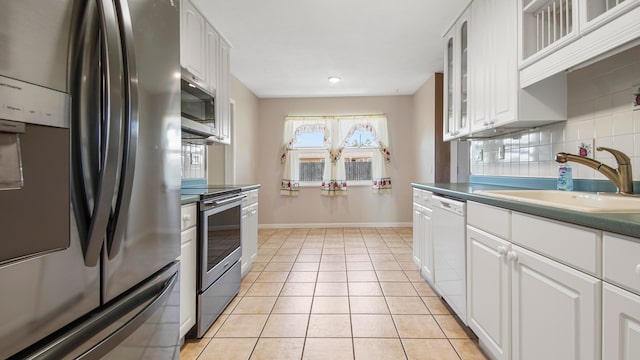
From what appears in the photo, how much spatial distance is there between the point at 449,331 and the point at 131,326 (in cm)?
185

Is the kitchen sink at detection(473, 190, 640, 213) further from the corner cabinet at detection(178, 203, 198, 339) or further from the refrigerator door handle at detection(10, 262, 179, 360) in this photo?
the corner cabinet at detection(178, 203, 198, 339)

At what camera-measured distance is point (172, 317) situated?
1100mm

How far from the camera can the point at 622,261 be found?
0.80m

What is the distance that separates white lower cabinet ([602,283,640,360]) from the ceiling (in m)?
2.46

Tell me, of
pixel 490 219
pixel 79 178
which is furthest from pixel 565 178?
pixel 79 178

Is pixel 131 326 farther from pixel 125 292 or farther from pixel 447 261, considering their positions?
pixel 447 261

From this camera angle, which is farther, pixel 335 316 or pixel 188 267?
pixel 335 316

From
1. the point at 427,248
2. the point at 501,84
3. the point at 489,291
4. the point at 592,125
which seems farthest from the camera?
the point at 427,248

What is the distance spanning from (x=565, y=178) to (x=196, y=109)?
261 centimetres

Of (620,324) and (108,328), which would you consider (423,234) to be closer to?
(620,324)

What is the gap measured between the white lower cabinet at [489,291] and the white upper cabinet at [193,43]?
2226 mm

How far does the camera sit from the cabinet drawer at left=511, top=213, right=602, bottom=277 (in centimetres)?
89

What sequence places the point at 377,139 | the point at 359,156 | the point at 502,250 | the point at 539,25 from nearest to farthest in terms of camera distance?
the point at 502,250 → the point at 539,25 → the point at 377,139 → the point at 359,156

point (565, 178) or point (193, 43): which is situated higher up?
point (193, 43)
